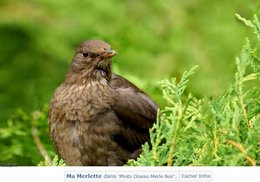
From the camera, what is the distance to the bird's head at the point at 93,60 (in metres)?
4.12

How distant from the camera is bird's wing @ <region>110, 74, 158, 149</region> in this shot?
154 inches

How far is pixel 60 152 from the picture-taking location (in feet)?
12.6

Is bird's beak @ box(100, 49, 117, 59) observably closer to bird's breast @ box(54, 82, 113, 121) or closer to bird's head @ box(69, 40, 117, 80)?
bird's head @ box(69, 40, 117, 80)

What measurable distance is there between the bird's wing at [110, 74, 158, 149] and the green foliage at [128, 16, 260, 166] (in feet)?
3.81

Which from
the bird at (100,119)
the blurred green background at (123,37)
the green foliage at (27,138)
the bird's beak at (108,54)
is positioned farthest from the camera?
the blurred green background at (123,37)

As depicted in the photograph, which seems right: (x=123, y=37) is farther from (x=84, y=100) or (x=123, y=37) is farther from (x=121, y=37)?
(x=84, y=100)

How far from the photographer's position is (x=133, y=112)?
158 inches

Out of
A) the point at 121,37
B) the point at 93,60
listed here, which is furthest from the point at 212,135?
the point at 121,37

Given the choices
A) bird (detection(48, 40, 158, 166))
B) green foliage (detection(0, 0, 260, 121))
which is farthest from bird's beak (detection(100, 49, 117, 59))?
green foliage (detection(0, 0, 260, 121))

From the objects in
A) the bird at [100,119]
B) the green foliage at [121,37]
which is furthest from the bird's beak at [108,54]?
the green foliage at [121,37]

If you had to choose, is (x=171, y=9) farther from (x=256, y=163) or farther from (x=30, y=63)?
(x=256, y=163)

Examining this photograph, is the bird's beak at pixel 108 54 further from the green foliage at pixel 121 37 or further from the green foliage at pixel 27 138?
the green foliage at pixel 121 37
